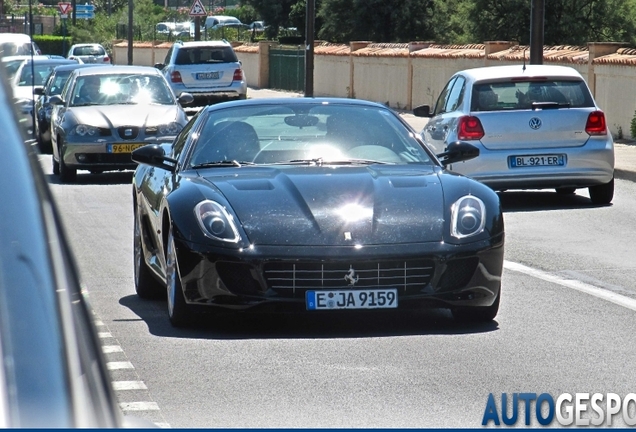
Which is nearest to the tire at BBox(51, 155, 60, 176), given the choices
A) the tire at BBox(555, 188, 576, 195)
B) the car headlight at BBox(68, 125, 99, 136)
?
the car headlight at BBox(68, 125, 99, 136)

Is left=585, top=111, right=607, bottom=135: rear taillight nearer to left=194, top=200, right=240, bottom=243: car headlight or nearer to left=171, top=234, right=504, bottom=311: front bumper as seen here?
left=171, top=234, right=504, bottom=311: front bumper

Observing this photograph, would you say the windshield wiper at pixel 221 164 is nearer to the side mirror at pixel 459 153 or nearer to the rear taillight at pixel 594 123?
the side mirror at pixel 459 153

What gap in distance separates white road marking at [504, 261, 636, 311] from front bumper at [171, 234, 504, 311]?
57.5 inches

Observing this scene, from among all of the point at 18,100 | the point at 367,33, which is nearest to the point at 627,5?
the point at 367,33

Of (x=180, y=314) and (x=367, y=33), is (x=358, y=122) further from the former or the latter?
(x=367, y=33)

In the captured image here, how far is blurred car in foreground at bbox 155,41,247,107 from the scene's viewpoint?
118 ft

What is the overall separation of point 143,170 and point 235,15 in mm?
109107

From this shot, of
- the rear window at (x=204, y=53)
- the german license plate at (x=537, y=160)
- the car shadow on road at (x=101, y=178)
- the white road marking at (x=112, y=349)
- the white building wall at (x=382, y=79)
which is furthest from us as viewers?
the white building wall at (x=382, y=79)

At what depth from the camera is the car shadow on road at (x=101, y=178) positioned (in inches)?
743

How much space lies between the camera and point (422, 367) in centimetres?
631

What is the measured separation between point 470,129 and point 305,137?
6.37m

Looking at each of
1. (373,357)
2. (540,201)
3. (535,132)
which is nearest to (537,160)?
(535,132)

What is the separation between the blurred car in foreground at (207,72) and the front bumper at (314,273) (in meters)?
28.7

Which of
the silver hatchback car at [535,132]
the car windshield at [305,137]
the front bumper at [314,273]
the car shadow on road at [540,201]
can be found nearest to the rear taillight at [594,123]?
the silver hatchback car at [535,132]
